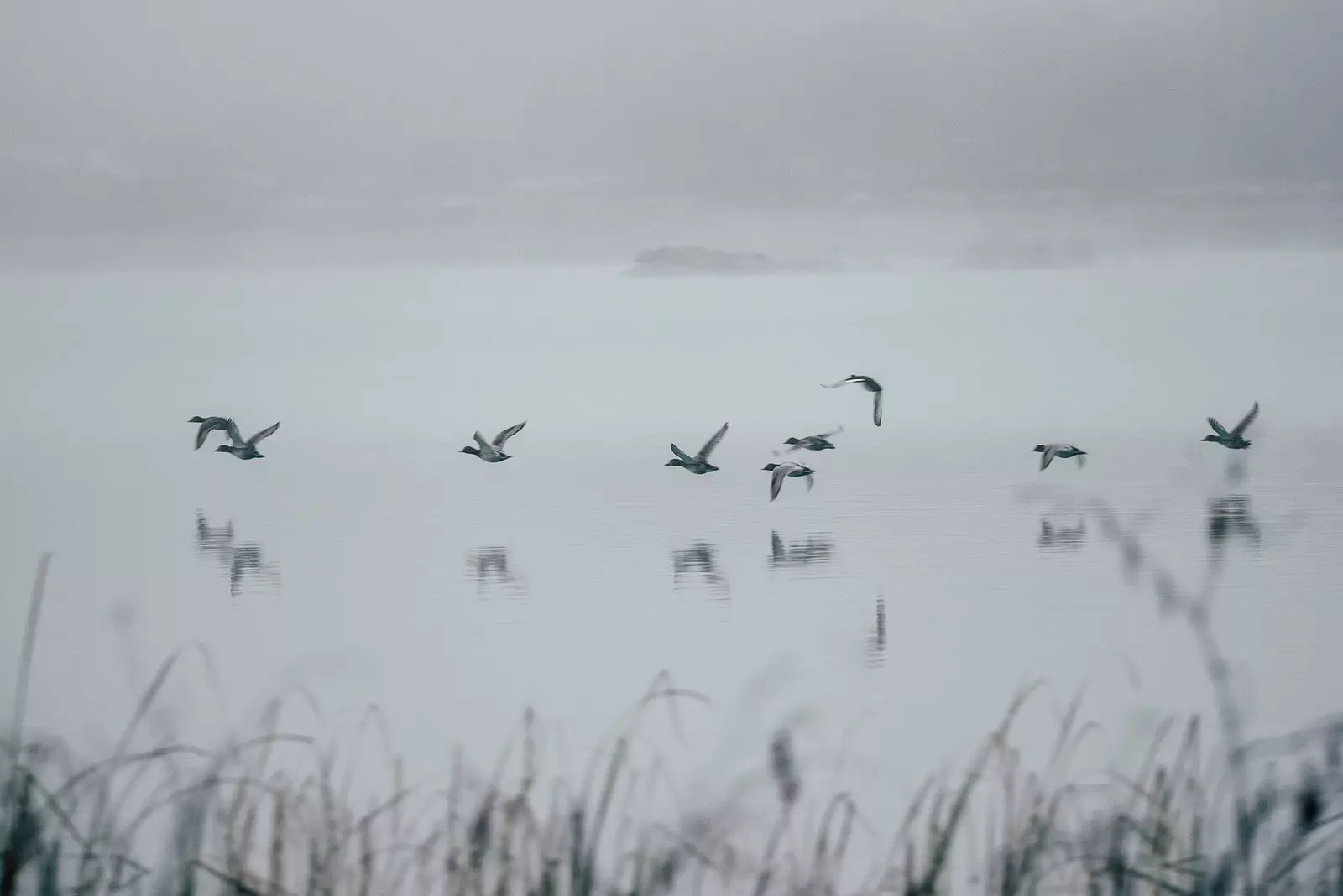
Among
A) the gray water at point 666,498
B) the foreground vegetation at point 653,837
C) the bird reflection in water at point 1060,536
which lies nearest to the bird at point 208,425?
the gray water at point 666,498

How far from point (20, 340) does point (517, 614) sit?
11.4 ft

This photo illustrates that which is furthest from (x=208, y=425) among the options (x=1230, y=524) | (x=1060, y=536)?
(x=1230, y=524)

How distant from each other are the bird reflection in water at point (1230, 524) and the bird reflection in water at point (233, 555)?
2.80 meters

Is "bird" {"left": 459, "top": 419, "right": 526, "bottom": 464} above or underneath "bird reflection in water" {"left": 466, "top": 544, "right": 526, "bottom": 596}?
above

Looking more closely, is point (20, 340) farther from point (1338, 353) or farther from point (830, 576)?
point (1338, 353)

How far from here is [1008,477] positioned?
568 cm

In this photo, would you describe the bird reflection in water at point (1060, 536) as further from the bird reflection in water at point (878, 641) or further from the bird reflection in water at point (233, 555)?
the bird reflection in water at point (233, 555)

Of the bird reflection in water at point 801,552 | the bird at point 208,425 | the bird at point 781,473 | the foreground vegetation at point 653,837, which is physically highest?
the bird at point 208,425

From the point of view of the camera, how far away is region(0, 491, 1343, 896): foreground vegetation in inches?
62.3

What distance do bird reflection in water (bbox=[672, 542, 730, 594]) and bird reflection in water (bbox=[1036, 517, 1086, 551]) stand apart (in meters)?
1.02

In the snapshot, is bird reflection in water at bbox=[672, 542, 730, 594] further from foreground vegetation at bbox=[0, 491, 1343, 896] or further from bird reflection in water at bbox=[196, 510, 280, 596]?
foreground vegetation at bbox=[0, 491, 1343, 896]

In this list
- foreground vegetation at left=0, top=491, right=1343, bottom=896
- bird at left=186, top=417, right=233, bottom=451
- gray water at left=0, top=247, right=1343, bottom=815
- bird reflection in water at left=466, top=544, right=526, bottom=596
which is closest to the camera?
foreground vegetation at left=0, top=491, right=1343, bottom=896

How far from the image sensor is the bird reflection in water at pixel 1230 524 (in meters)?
4.25

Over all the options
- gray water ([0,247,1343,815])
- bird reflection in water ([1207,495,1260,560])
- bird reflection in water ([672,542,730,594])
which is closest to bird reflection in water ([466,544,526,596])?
gray water ([0,247,1343,815])
